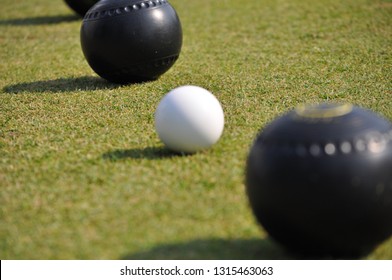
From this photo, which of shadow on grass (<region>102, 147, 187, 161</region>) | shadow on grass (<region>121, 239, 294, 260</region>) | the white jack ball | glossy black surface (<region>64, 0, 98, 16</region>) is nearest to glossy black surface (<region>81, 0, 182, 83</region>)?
shadow on grass (<region>102, 147, 187, 161</region>)

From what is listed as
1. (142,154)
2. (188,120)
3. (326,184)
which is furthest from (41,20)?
(326,184)

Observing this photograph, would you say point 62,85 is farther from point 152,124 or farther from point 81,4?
point 81,4

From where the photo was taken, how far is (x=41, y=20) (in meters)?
19.2

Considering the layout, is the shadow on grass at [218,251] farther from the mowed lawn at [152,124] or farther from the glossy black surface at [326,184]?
the glossy black surface at [326,184]

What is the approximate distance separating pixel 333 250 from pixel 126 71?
6.57 meters

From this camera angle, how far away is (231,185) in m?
6.62

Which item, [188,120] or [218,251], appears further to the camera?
[188,120]

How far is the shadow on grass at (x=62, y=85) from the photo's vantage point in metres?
11.2

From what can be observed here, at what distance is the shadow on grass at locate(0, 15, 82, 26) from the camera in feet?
61.5

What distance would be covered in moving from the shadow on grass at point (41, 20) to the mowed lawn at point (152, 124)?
1.39 meters

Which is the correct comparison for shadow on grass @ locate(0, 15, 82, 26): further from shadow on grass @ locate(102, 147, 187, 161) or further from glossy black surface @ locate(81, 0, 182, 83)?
shadow on grass @ locate(102, 147, 187, 161)

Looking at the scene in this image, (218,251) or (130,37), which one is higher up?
(218,251)

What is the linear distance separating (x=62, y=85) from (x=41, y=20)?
8.40m

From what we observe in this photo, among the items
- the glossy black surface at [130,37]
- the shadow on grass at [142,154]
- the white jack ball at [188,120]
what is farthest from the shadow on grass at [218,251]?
the glossy black surface at [130,37]
